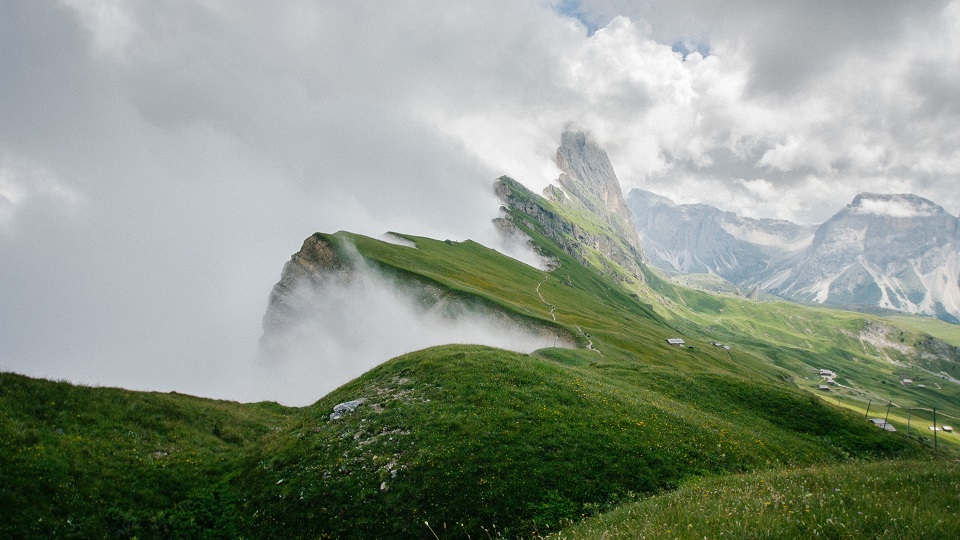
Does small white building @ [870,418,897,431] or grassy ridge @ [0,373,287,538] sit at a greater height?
grassy ridge @ [0,373,287,538]

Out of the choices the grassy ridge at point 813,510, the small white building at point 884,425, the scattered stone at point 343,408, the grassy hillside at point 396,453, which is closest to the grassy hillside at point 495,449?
the grassy hillside at point 396,453

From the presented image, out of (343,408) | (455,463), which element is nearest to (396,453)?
(455,463)

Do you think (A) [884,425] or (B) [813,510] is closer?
(B) [813,510]

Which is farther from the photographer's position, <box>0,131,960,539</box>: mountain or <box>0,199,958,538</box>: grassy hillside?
<box>0,199,958,538</box>: grassy hillside

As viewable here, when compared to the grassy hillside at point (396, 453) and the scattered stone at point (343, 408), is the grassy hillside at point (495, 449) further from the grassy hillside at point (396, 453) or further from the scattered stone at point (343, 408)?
the scattered stone at point (343, 408)

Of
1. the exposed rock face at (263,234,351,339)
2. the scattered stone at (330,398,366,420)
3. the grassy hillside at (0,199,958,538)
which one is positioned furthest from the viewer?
the exposed rock face at (263,234,351,339)

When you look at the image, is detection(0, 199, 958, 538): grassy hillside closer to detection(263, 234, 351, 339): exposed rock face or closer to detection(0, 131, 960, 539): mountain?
detection(0, 131, 960, 539): mountain

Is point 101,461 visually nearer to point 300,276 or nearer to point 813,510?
point 813,510

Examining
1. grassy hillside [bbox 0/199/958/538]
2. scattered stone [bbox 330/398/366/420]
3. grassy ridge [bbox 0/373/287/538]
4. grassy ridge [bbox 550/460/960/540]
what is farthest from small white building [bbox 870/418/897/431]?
grassy ridge [bbox 0/373/287/538]

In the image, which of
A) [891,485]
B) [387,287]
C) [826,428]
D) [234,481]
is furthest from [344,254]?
[891,485]

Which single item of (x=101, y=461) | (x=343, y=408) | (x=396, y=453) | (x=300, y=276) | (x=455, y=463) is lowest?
(x=455, y=463)

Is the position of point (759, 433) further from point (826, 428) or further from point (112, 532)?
point (112, 532)

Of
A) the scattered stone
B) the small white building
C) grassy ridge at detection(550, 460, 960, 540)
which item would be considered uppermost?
the scattered stone

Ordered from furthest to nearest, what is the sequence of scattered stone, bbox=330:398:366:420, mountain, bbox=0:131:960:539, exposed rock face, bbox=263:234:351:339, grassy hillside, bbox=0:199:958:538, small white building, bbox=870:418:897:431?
exposed rock face, bbox=263:234:351:339
small white building, bbox=870:418:897:431
scattered stone, bbox=330:398:366:420
grassy hillside, bbox=0:199:958:538
mountain, bbox=0:131:960:539
